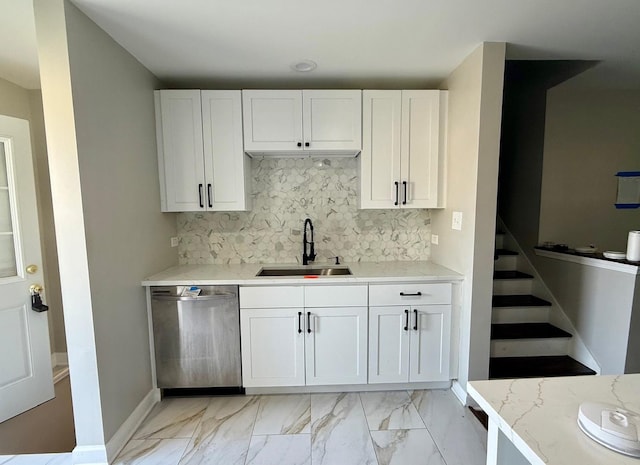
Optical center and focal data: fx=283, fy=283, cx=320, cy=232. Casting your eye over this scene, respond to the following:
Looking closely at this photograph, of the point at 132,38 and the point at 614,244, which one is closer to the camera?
the point at 132,38

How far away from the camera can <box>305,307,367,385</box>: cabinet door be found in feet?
7.13

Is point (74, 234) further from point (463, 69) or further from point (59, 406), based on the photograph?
point (463, 69)

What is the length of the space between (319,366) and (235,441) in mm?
726

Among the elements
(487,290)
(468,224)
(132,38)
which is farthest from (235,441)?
(132,38)

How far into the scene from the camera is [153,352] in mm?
2164

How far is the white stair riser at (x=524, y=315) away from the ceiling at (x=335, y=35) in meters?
2.10

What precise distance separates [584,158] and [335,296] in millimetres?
3017

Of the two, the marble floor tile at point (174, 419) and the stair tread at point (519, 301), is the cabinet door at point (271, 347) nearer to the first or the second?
the marble floor tile at point (174, 419)

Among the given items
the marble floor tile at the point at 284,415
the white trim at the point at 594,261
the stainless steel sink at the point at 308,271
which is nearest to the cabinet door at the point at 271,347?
the marble floor tile at the point at 284,415

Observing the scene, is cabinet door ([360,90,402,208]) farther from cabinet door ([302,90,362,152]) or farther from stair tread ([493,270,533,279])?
stair tread ([493,270,533,279])

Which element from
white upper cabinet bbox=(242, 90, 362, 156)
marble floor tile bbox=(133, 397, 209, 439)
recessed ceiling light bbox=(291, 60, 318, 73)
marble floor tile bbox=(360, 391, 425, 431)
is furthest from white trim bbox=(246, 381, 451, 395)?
recessed ceiling light bbox=(291, 60, 318, 73)

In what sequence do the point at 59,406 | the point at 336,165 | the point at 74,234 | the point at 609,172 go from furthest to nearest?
the point at 609,172, the point at 336,165, the point at 59,406, the point at 74,234

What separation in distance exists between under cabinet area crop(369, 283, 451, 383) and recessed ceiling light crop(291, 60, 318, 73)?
1.74 metres

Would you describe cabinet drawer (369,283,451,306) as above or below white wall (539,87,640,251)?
below
